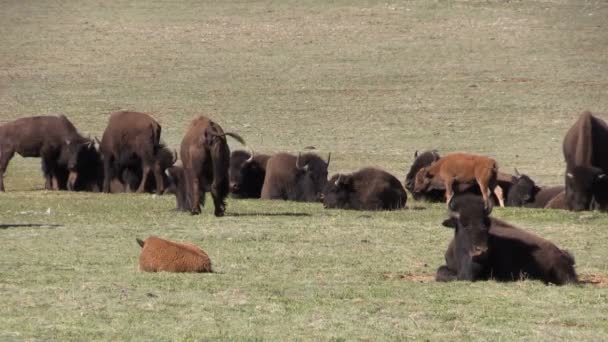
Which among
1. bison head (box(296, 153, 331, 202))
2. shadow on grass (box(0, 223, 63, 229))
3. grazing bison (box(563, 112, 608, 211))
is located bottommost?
bison head (box(296, 153, 331, 202))

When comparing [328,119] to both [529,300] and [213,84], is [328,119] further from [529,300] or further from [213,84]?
[529,300]

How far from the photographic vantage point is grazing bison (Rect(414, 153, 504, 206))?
22922 millimetres

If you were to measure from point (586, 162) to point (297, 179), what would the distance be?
17.6 feet

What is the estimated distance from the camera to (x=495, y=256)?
1338 cm

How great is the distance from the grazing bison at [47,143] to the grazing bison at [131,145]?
0.75 m

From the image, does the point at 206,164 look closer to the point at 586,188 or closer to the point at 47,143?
the point at 586,188

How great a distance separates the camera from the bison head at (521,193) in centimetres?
2430

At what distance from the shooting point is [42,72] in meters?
49.6

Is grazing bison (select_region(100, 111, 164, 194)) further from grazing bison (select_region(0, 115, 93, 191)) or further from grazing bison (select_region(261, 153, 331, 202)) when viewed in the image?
grazing bison (select_region(261, 153, 331, 202))

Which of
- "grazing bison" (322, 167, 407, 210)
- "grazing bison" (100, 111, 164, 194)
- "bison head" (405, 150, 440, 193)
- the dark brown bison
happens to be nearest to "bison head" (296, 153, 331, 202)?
"bison head" (405, 150, 440, 193)

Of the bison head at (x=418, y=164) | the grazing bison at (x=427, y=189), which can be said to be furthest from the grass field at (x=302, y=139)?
the bison head at (x=418, y=164)

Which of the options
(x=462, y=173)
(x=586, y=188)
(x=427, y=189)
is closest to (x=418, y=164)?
(x=427, y=189)

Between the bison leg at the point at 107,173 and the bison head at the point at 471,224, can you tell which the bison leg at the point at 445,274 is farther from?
the bison leg at the point at 107,173

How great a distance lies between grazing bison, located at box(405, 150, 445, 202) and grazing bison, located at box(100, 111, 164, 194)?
14.9 feet
